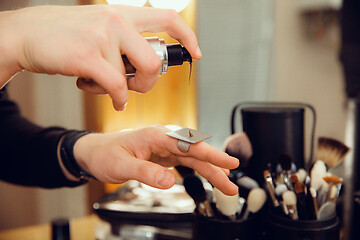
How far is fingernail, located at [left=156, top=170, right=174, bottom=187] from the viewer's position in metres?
0.44

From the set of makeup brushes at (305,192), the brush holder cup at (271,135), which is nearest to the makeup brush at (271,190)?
the set of makeup brushes at (305,192)

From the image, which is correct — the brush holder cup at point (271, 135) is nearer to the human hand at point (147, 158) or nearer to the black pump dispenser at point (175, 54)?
the human hand at point (147, 158)

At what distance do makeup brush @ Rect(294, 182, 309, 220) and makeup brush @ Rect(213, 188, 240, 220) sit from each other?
0.29 feet

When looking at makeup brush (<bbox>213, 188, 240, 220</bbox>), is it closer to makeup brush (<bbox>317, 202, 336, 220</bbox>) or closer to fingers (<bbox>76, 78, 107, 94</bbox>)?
makeup brush (<bbox>317, 202, 336, 220</bbox>)

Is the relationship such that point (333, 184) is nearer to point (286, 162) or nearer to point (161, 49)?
point (286, 162)

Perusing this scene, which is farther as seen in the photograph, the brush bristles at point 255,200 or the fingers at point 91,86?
the brush bristles at point 255,200

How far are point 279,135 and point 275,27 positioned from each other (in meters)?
1.74

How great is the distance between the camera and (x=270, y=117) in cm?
68

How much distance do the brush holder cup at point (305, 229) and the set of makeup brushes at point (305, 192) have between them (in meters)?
0.01

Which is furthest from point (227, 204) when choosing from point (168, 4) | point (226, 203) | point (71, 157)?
point (168, 4)

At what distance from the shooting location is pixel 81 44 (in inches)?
14.4

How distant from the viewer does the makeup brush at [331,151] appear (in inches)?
23.9

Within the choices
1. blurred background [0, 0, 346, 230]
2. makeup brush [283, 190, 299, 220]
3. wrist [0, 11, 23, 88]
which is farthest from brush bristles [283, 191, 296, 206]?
blurred background [0, 0, 346, 230]

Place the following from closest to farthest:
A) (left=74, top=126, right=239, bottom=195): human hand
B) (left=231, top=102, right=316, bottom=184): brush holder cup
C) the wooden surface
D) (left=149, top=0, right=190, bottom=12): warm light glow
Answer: (left=74, top=126, right=239, bottom=195): human hand
(left=231, top=102, right=316, bottom=184): brush holder cup
the wooden surface
(left=149, top=0, right=190, bottom=12): warm light glow
